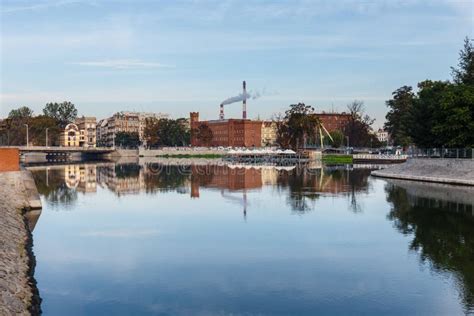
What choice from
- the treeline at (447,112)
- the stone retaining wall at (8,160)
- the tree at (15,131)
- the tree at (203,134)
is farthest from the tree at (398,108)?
the tree at (15,131)

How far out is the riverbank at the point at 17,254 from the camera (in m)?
13.8

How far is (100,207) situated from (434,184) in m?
32.3

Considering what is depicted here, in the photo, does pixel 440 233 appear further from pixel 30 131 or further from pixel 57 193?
pixel 30 131

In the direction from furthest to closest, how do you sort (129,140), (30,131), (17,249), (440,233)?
1. (129,140)
2. (30,131)
3. (440,233)
4. (17,249)

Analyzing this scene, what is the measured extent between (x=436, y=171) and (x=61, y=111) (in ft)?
495

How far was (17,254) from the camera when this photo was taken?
19.2m

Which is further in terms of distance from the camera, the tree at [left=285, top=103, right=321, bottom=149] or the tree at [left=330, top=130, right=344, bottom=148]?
the tree at [left=330, top=130, right=344, bottom=148]

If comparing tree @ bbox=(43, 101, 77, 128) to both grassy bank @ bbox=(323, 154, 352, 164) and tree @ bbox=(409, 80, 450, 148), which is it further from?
tree @ bbox=(409, 80, 450, 148)

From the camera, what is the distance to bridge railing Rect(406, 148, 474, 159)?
5232 cm

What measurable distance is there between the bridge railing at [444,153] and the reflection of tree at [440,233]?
1325cm

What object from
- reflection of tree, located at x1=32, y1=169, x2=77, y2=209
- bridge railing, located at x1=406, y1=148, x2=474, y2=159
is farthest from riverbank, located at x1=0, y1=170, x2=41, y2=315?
bridge railing, located at x1=406, y1=148, x2=474, y2=159

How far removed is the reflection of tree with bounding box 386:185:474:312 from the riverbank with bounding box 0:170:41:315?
36.9 feet

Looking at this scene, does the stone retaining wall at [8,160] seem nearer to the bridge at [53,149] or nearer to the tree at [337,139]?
the bridge at [53,149]

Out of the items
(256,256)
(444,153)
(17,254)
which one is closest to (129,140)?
(444,153)
